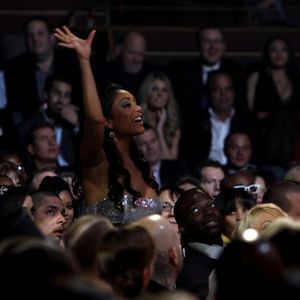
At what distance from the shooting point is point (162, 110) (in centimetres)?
1124

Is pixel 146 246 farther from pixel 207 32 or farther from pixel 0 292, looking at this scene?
pixel 207 32

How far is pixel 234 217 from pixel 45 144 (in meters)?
2.89

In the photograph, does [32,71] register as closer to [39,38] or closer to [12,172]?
[39,38]

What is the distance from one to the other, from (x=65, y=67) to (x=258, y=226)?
568 centimetres

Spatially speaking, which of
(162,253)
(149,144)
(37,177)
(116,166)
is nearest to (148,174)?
(116,166)

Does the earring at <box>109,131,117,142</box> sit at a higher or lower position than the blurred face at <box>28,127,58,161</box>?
higher

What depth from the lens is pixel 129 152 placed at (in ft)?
23.5

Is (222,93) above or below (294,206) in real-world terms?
above

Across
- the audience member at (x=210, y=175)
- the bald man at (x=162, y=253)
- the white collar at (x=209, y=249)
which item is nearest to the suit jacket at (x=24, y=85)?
the audience member at (x=210, y=175)

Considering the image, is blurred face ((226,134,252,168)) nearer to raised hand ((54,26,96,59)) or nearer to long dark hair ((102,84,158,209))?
long dark hair ((102,84,158,209))

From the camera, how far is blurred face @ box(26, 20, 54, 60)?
1139 centimetres

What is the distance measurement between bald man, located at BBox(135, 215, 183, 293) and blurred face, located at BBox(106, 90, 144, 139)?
1990 millimetres

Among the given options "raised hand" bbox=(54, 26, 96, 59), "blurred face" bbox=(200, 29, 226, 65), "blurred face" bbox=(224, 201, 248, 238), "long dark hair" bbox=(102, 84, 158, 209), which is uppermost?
"raised hand" bbox=(54, 26, 96, 59)

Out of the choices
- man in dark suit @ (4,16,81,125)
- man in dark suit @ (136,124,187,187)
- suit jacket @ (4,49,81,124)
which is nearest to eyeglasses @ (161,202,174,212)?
man in dark suit @ (136,124,187,187)
